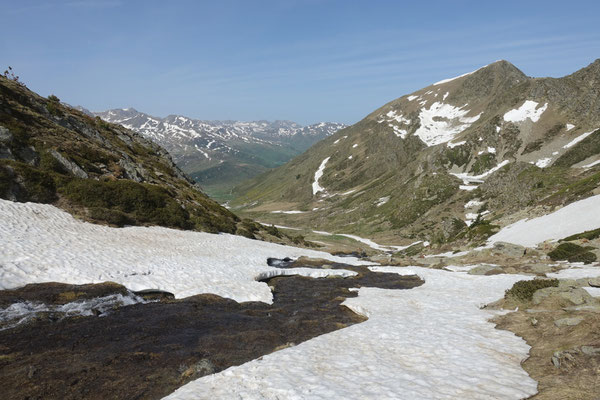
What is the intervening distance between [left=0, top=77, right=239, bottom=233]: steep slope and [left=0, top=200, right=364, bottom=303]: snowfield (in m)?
3.06

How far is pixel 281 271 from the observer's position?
103 ft

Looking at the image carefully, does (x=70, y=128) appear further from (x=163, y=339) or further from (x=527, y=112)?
(x=527, y=112)

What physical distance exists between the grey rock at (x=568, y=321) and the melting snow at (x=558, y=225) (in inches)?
1384

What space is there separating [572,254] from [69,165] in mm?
54935

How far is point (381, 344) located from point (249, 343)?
6.00m

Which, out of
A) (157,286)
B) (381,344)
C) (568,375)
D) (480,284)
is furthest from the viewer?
(480,284)

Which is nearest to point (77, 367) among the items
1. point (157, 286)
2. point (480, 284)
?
point (157, 286)

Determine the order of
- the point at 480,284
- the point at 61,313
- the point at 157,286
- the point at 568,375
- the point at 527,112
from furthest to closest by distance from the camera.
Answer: the point at 527,112 < the point at 480,284 < the point at 157,286 < the point at 61,313 < the point at 568,375

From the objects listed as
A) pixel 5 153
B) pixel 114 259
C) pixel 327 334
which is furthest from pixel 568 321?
pixel 5 153

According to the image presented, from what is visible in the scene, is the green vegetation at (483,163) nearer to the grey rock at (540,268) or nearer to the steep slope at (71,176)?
the grey rock at (540,268)

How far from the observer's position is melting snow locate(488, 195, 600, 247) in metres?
43.8

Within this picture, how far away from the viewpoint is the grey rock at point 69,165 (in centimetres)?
3806

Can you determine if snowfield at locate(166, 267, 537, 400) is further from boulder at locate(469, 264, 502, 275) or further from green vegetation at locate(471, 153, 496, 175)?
green vegetation at locate(471, 153, 496, 175)

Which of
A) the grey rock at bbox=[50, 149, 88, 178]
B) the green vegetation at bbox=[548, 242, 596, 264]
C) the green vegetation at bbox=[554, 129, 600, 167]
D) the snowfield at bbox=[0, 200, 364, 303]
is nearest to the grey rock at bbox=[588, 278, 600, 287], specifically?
the green vegetation at bbox=[548, 242, 596, 264]
